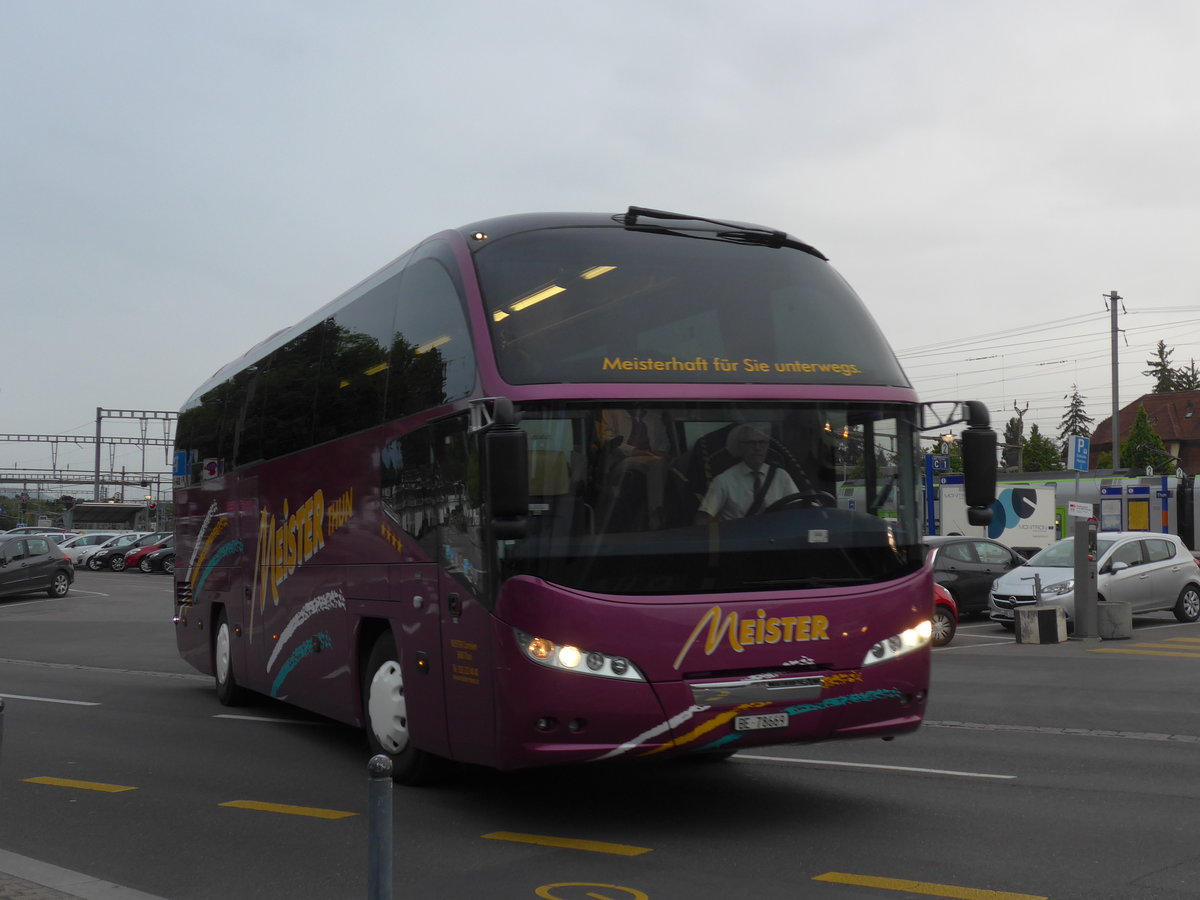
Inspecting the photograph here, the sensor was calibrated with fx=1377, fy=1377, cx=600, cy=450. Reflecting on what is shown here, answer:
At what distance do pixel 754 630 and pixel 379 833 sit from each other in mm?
3269

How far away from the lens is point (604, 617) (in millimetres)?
6969

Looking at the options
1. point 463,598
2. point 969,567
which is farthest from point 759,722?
point 969,567

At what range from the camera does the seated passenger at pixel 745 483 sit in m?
7.31

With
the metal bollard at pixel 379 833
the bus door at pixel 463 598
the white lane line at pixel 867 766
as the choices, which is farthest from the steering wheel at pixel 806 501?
the metal bollard at pixel 379 833

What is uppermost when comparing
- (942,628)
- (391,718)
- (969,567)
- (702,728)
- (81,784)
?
(969,567)

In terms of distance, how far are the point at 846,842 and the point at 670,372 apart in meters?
2.62

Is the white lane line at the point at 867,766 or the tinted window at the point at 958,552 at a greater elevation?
the tinted window at the point at 958,552

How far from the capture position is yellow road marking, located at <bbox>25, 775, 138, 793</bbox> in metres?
9.20

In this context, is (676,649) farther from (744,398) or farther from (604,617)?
(744,398)

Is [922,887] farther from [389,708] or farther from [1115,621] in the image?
[1115,621]

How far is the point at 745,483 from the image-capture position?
737 cm

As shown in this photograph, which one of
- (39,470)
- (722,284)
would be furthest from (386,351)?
(39,470)

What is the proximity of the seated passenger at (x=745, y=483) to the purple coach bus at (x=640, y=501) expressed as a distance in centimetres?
1

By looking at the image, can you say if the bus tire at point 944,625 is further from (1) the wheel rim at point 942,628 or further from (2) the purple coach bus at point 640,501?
(2) the purple coach bus at point 640,501
